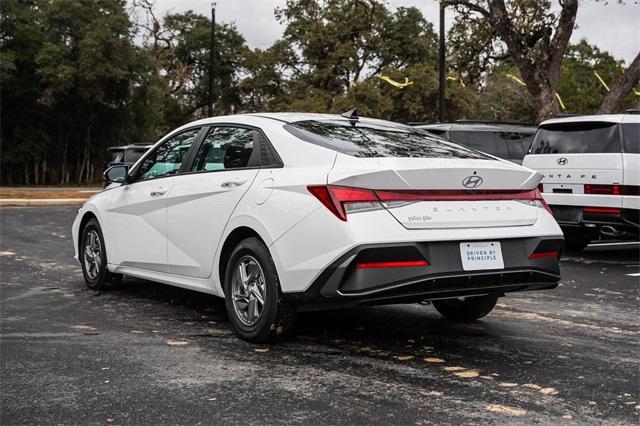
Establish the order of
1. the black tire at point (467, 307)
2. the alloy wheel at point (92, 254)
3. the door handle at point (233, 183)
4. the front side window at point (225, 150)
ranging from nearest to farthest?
1. the door handle at point (233, 183)
2. the front side window at point (225, 150)
3. the black tire at point (467, 307)
4. the alloy wheel at point (92, 254)

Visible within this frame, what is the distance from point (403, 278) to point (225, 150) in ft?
6.67

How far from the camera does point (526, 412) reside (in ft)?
13.1

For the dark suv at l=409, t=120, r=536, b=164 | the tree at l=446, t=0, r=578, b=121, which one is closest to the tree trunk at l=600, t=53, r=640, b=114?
the tree at l=446, t=0, r=578, b=121

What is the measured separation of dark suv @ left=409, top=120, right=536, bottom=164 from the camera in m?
14.1

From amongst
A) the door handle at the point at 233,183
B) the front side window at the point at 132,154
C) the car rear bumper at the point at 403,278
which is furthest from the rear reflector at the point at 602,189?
the front side window at the point at 132,154

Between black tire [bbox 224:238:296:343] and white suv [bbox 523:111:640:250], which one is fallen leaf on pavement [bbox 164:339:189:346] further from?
white suv [bbox 523:111:640:250]

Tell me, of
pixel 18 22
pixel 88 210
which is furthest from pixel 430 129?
pixel 18 22

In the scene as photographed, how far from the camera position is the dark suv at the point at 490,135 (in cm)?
1406

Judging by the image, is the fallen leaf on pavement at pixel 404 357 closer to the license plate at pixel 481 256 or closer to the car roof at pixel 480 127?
the license plate at pixel 481 256

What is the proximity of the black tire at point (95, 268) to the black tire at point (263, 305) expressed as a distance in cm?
246

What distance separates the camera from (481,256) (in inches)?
198

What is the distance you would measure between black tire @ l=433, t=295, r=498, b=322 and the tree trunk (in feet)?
48.3

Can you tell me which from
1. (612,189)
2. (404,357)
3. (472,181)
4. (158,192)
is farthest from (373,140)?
(612,189)

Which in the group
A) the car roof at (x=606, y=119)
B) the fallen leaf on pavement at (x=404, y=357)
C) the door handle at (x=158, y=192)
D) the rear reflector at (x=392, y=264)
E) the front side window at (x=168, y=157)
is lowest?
the fallen leaf on pavement at (x=404, y=357)
